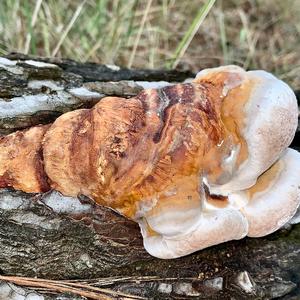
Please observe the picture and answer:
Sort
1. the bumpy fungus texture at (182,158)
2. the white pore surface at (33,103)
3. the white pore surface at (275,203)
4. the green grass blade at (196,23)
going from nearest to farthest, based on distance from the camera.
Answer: the bumpy fungus texture at (182,158) → the white pore surface at (275,203) → the white pore surface at (33,103) → the green grass blade at (196,23)

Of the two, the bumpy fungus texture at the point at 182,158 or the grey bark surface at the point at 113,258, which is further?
the grey bark surface at the point at 113,258

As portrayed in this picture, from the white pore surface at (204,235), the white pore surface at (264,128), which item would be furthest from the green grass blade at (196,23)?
the white pore surface at (204,235)

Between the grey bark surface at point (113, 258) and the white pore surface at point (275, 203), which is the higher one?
the white pore surface at point (275, 203)

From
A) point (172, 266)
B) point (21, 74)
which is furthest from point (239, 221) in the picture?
point (21, 74)

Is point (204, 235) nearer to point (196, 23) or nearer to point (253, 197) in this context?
point (253, 197)

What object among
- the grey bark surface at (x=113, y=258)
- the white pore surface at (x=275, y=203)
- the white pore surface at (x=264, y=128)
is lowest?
the grey bark surface at (x=113, y=258)

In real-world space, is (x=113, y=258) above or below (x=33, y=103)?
below

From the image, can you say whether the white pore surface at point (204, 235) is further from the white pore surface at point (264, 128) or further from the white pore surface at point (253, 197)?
the white pore surface at point (264, 128)

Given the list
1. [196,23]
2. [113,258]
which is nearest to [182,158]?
[113,258]
